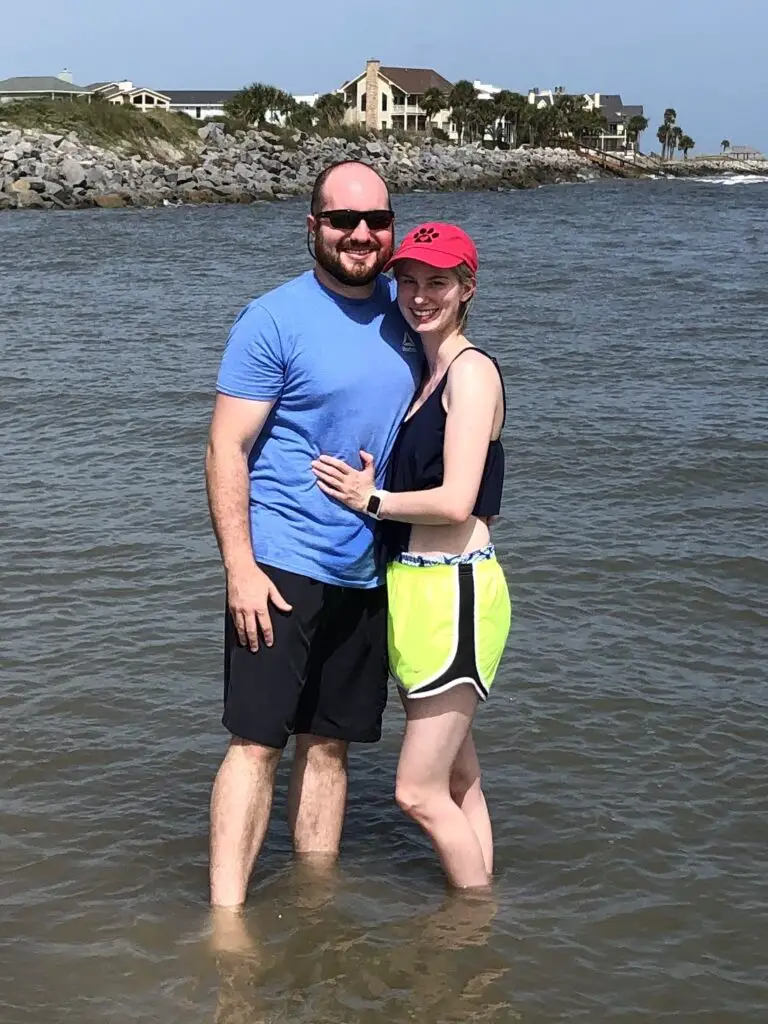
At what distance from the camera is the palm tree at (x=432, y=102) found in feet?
368

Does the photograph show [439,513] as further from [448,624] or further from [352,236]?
[352,236]

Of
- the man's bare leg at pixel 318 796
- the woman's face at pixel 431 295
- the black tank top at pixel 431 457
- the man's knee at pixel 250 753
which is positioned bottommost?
the man's bare leg at pixel 318 796

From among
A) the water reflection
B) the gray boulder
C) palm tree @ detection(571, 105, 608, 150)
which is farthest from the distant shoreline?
the water reflection

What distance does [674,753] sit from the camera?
219 inches

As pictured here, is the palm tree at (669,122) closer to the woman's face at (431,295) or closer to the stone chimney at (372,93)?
the stone chimney at (372,93)

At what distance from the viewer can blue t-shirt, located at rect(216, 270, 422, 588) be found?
3896 mm

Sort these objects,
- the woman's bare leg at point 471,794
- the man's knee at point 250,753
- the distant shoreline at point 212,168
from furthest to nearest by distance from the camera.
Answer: the distant shoreline at point 212,168 → the woman's bare leg at point 471,794 → the man's knee at point 250,753

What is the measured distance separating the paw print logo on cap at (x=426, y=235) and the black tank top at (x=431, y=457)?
0.35 metres

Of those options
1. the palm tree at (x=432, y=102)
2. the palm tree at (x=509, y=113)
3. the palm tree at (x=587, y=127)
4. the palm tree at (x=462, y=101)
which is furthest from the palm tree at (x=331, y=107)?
the palm tree at (x=587, y=127)

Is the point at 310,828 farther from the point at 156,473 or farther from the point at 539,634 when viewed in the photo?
the point at 156,473

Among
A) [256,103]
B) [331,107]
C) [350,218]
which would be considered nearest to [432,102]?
[331,107]

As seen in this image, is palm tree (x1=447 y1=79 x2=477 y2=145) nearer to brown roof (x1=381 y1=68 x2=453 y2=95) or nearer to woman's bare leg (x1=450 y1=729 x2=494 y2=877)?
brown roof (x1=381 y1=68 x2=453 y2=95)

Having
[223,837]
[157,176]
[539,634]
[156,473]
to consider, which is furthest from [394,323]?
[157,176]

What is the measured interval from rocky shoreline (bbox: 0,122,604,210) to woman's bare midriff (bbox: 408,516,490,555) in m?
43.0
